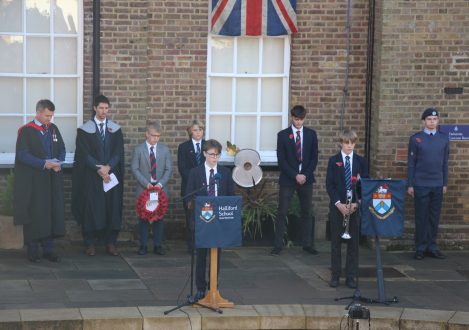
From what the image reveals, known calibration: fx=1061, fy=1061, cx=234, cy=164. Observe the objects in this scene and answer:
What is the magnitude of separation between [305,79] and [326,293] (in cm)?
412

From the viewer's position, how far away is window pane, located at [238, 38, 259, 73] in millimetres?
15219

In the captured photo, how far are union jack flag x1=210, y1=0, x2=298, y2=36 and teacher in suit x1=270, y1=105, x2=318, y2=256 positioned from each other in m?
1.40

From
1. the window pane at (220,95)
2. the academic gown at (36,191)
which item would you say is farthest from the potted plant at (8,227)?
the window pane at (220,95)

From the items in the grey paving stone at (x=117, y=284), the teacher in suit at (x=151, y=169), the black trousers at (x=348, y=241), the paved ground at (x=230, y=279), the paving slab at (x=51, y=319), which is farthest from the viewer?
the teacher in suit at (x=151, y=169)

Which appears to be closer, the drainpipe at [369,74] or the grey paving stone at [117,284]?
the grey paving stone at [117,284]

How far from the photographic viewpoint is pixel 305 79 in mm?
15195

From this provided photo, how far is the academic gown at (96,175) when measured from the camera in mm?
13859

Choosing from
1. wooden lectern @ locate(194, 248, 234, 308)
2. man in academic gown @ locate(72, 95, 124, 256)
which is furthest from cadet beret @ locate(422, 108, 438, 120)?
wooden lectern @ locate(194, 248, 234, 308)

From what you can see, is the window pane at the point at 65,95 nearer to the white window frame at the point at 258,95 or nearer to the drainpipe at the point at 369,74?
the white window frame at the point at 258,95

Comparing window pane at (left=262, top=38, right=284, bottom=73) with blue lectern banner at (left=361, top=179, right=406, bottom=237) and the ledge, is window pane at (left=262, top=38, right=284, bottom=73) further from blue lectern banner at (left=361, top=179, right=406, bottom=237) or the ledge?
the ledge

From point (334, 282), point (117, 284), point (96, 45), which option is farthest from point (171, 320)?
point (96, 45)

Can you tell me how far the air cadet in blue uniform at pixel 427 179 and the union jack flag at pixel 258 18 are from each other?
2381 millimetres

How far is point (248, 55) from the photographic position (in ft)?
50.0

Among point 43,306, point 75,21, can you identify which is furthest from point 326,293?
point 75,21
